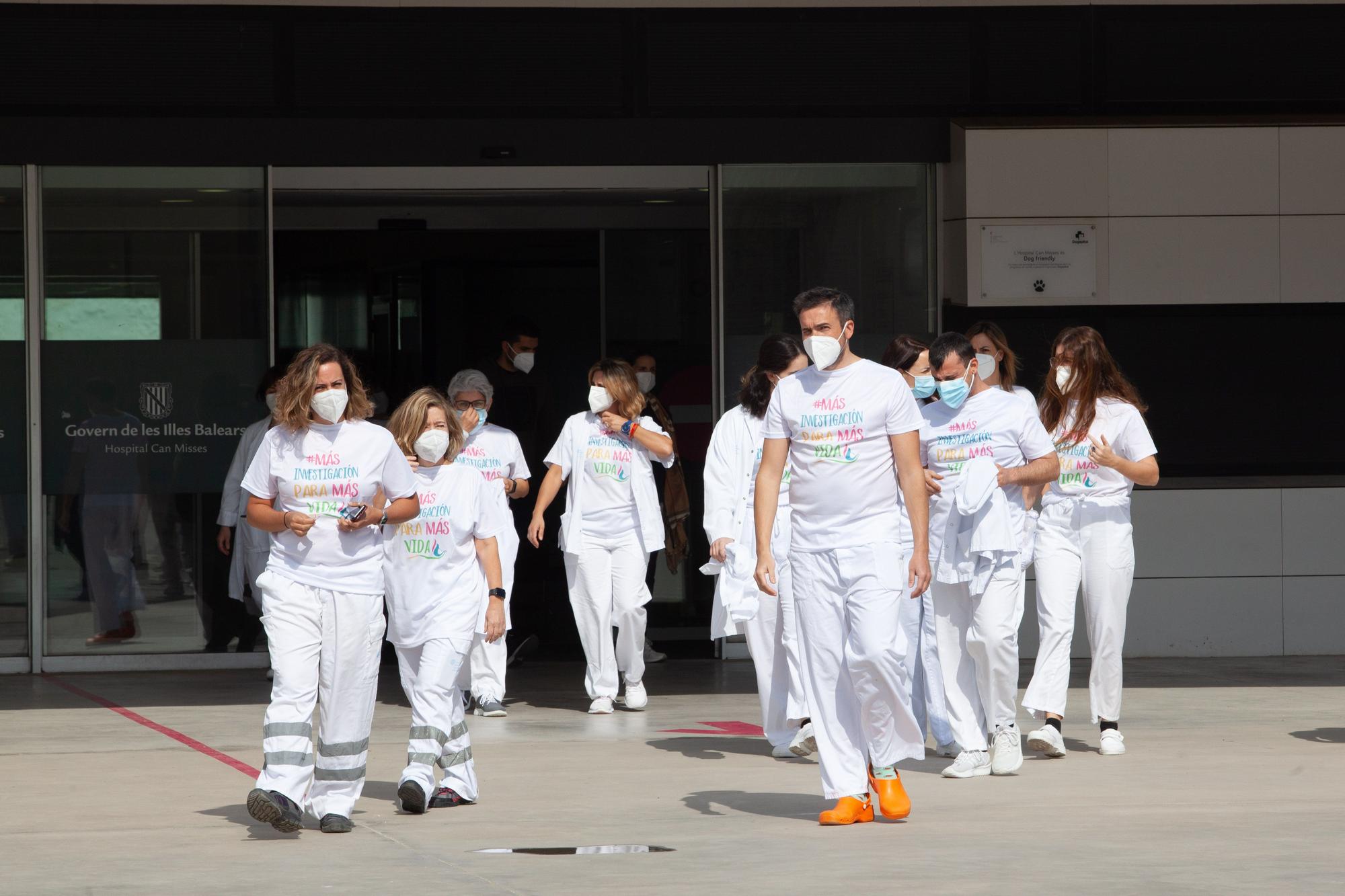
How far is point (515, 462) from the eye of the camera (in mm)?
10344

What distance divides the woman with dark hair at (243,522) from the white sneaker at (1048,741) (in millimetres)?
5052

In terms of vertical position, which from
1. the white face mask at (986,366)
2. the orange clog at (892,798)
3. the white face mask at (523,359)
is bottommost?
the orange clog at (892,798)

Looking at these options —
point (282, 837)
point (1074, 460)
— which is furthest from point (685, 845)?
point (1074, 460)

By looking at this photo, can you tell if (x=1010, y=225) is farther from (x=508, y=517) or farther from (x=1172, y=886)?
(x=1172, y=886)

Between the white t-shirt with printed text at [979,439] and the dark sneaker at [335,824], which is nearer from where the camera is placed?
the dark sneaker at [335,824]

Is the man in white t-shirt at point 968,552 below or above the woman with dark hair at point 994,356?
below

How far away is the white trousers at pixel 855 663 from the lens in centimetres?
669

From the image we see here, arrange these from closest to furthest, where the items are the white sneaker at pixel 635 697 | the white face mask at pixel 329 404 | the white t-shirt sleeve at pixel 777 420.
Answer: the white face mask at pixel 329 404 < the white t-shirt sleeve at pixel 777 420 < the white sneaker at pixel 635 697

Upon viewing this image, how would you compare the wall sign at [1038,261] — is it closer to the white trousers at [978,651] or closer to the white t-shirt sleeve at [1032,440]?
the white t-shirt sleeve at [1032,440]

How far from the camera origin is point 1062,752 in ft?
27.6

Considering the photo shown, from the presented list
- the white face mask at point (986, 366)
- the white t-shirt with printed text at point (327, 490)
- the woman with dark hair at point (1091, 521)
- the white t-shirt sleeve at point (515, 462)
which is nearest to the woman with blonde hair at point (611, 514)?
the white t-shirt sleeve at point (515, 462)

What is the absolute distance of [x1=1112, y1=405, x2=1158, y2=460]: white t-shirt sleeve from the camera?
854 centimetres

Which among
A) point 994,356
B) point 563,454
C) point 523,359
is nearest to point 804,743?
point 994,356

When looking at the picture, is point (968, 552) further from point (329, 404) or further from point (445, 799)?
point (329, 404)
